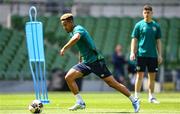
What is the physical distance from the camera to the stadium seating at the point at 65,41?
124ft

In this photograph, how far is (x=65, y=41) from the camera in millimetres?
40781

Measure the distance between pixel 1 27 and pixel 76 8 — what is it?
5.83 m

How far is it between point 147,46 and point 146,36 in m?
0.28

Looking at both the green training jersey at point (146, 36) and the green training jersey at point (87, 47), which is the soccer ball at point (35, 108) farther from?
the green training jersey at point (146, 36)

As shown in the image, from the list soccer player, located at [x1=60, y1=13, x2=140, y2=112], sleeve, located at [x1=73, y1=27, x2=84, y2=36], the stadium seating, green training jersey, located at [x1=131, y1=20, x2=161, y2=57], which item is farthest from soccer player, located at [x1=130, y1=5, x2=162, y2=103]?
the stadium seating

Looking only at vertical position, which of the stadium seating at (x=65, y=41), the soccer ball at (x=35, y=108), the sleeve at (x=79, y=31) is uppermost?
the sleeve at (x=79, y=31)

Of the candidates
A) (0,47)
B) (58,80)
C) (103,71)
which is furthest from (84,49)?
(0,47)

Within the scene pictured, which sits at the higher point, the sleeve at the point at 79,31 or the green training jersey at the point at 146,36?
the sleeve at the point at 79,31

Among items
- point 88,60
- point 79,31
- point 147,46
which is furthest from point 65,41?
point 79,31

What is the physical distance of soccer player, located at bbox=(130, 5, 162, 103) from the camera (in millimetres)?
21359

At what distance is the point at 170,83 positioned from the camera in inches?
1465

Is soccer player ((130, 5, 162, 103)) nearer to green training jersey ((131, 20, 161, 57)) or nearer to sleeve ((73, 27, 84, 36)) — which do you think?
green training jersey ((131, 20, 161, 57))

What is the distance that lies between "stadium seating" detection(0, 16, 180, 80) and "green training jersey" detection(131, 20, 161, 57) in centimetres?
1549

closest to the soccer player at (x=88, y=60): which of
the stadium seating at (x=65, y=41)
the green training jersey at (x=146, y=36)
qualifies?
the green training jersey at (x=146, y=36)
